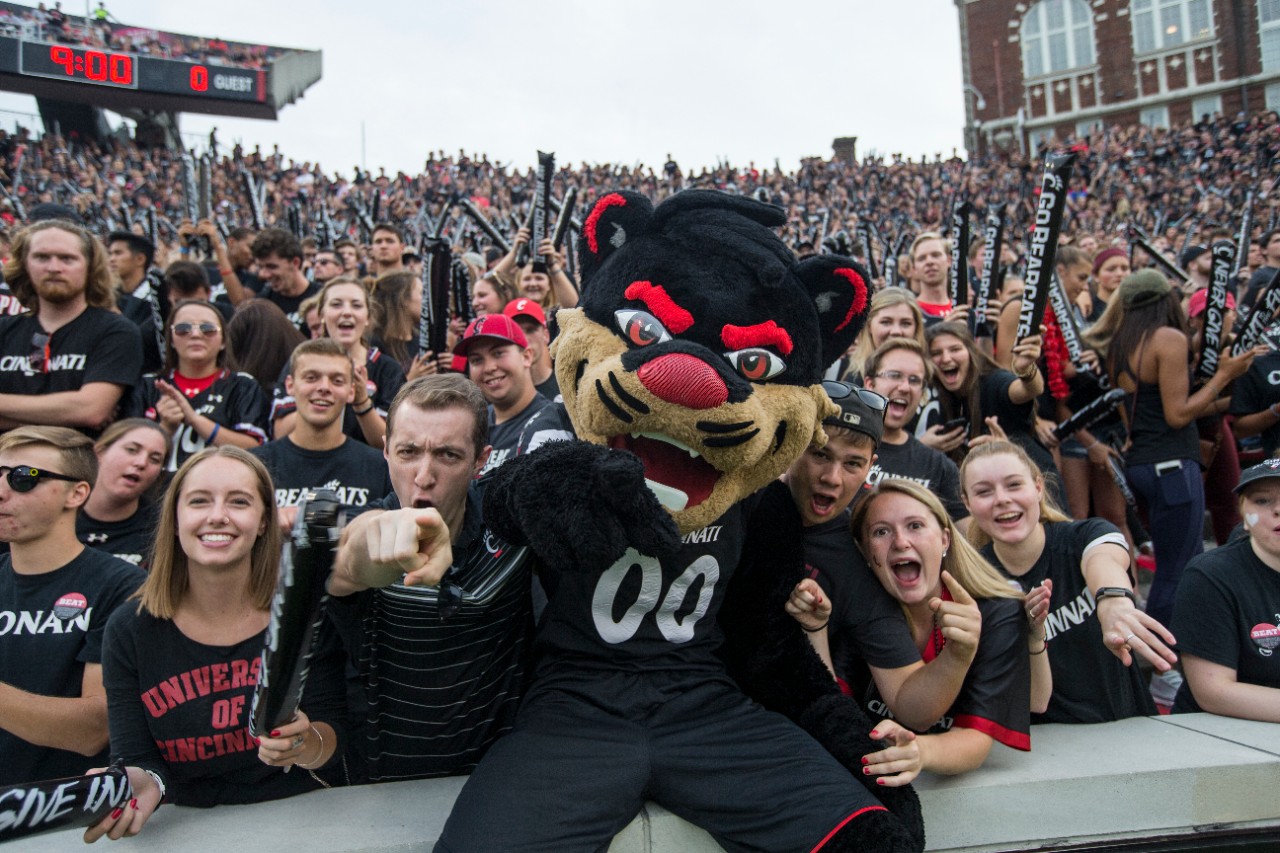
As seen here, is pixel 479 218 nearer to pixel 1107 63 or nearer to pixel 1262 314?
pixel 1262 314

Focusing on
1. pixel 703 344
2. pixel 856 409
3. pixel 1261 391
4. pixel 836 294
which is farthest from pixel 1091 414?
pixel 703 344

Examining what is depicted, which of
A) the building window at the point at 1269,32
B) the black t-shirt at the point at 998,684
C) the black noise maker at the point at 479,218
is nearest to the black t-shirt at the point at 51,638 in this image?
the black t-shirt at the point at 998,684

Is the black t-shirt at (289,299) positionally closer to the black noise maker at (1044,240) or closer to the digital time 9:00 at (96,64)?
the black noise maker at (1044,240)

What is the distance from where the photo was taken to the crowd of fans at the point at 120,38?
2997 cm

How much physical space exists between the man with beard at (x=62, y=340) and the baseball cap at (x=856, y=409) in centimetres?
294

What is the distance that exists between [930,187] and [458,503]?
22.7 meters

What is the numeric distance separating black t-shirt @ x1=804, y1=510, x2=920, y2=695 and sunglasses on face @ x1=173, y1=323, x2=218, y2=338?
286 centimetres

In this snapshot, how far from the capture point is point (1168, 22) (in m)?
33.9

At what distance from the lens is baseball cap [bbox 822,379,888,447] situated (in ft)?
8.68

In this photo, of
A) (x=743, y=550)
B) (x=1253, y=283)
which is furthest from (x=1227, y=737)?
(x=1253, y=283)

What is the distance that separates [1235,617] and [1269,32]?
38342 mm

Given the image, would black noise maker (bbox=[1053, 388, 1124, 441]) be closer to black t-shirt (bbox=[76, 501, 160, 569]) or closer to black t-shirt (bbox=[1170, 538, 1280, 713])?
black t-shirt (bbox=[1170, 538, 1280, 713])

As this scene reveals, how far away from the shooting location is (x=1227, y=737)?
272 cm

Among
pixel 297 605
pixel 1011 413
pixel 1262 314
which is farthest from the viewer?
pixel 1262 314
